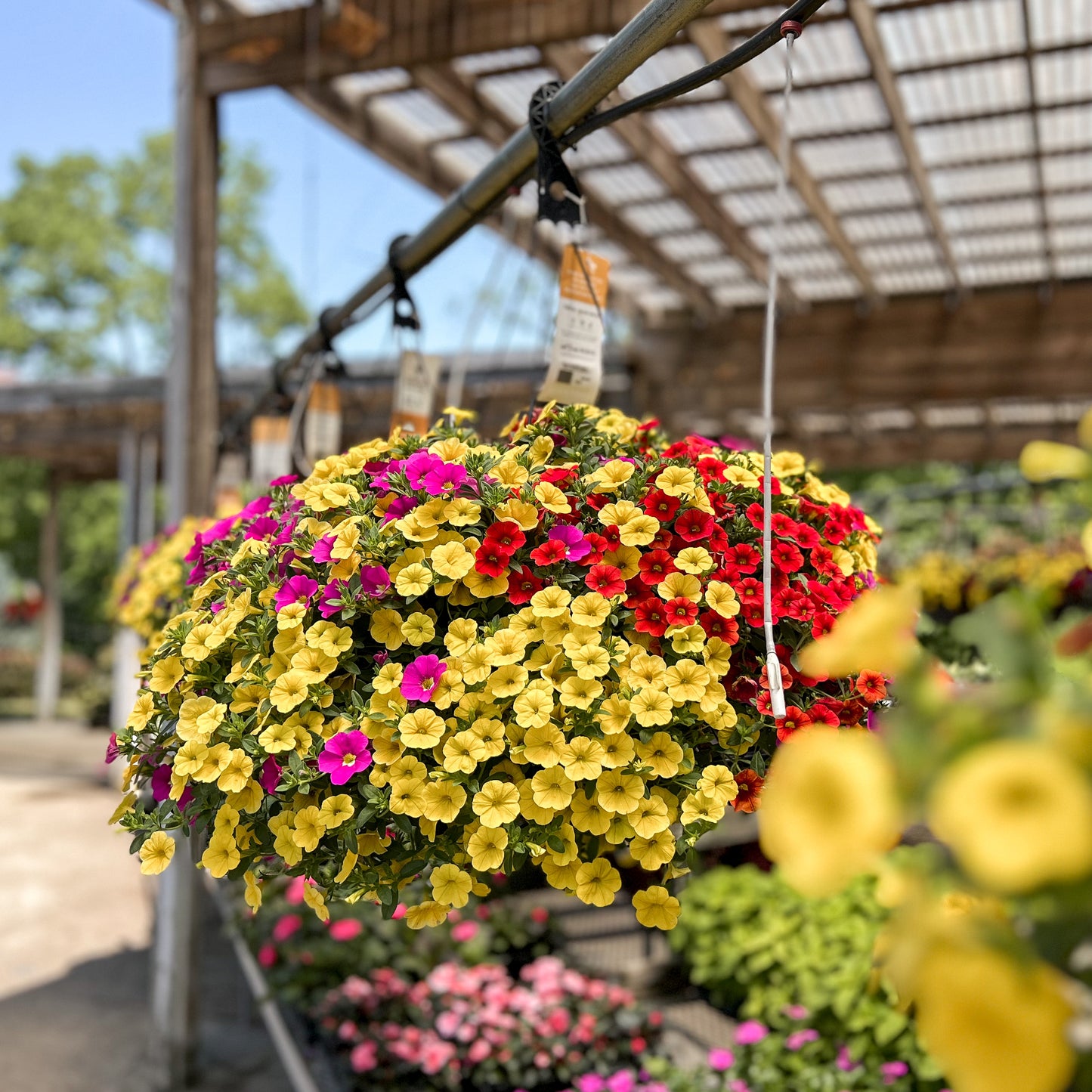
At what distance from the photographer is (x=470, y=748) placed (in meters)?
0.88

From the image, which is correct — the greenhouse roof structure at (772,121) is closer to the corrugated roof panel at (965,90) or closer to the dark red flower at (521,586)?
the corrugated roof panel at (965,90)

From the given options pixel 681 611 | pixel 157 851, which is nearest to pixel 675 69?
pixel 681 611

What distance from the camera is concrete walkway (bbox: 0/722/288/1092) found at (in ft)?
11.4

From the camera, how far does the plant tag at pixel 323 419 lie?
2695mm

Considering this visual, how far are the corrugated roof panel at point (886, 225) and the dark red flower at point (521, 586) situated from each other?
3.92 metres

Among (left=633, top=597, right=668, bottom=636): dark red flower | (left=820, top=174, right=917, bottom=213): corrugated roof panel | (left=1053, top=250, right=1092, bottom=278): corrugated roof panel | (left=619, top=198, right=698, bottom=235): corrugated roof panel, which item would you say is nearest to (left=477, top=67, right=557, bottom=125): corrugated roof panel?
(left=619, top=198, right=698, bottom=235): corrugated roof panel

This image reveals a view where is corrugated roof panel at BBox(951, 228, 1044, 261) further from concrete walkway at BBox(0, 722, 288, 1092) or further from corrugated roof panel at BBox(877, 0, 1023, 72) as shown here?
concrete walkway at BBox(0, 722, 288, 1092)

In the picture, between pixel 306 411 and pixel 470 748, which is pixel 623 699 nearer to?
pixel 470 748

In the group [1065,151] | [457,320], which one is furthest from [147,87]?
[1065,151]

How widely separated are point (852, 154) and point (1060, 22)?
96 centimetres

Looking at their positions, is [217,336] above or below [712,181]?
below

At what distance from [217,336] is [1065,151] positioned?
3.10 m

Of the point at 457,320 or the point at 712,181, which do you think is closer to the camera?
the point at 712,181

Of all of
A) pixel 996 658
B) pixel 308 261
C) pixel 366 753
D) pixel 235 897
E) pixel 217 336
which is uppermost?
Answer: pixel 308 261
